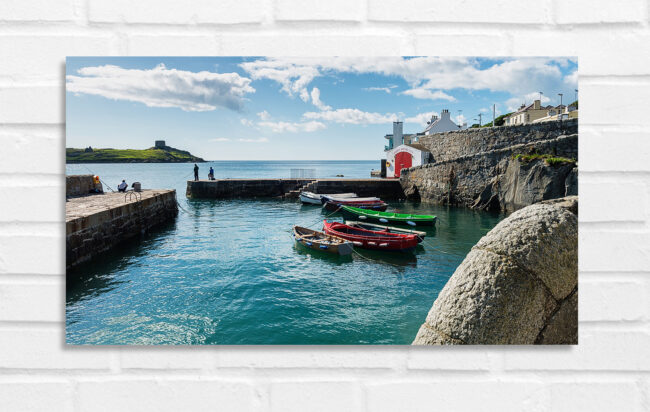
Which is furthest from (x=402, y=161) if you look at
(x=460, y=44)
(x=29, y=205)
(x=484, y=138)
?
(x=29, y=205)

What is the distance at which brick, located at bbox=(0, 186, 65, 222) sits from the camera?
225cm

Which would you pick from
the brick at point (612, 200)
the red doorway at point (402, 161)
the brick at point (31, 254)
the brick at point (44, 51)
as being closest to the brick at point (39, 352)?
the brick at point (31, 254)

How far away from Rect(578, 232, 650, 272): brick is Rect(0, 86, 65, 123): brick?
10.5ft

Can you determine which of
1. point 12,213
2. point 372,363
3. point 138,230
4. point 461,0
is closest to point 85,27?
point 12,213

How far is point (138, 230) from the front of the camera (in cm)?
1272

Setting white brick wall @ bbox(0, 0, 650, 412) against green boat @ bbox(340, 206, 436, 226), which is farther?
green boat @ bbox(340, 206, 436, 226)

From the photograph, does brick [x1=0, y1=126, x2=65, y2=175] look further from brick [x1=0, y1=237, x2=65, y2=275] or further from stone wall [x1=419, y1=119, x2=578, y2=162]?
stone wall [x1=419, y1=119, x2=578, y2=162]

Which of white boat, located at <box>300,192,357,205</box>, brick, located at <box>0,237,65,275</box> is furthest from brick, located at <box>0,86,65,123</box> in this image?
white boat, located at <box>300,192,357,205</box>

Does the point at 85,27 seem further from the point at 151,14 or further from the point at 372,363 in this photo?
the point at 372,363

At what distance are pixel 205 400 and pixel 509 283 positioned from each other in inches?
73.5

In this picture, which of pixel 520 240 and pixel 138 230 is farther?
pixel 138 230

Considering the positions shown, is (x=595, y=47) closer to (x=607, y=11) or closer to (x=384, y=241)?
(x=607, y=11)

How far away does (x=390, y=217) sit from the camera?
15.9m

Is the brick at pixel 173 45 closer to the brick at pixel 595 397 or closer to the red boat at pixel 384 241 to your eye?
the brick at pixel 595 397
